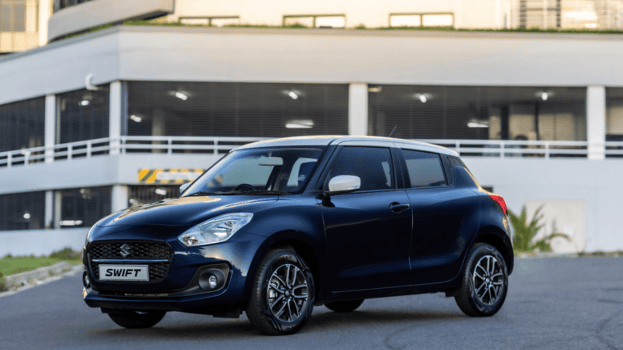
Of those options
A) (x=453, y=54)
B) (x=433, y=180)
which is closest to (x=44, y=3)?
(x=453, y=54)

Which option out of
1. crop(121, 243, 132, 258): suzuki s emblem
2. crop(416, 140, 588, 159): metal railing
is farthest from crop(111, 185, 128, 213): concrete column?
crop(121, 243, 132, 258): suzuki s emblem

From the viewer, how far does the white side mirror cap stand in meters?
7.70

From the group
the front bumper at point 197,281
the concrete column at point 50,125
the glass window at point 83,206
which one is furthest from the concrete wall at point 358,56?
the front bumper at point 197,281

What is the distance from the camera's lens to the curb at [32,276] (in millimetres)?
13919

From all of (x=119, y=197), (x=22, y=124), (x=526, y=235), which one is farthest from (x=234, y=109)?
(x=526, y=235)

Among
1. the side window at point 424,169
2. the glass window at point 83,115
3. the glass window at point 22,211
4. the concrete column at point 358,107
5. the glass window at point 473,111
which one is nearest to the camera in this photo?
the side window at point 424,169

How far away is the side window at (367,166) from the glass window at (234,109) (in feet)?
73.1

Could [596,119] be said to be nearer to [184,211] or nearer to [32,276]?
[32,276]

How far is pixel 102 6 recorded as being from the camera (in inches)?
1453

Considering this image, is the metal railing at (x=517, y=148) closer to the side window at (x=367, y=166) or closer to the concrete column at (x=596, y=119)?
the concrete column at (x=596, y=119)

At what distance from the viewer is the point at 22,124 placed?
115 feet

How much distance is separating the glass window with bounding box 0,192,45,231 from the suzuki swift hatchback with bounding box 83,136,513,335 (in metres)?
25.3

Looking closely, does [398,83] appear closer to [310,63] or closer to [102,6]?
[310,63]

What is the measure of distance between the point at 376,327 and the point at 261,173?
1.74m
